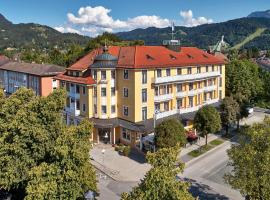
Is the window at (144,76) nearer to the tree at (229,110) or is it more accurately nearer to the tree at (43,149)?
the tree at (229,110)

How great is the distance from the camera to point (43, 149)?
83.5 feet

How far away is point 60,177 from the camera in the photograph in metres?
22.2

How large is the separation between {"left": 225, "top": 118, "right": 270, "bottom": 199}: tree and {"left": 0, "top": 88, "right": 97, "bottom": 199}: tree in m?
11.1

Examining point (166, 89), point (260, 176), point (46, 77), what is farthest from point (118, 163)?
point (46, 77)

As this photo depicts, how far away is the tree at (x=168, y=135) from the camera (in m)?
39.7

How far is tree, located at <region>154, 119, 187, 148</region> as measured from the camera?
130ft

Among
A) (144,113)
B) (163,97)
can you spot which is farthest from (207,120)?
(144,113)

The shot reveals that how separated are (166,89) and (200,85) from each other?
9.51m

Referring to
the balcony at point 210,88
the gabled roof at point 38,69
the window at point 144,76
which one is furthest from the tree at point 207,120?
the gabled roof at point 38,69

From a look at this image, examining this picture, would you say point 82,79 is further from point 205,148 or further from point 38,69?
point 38,69

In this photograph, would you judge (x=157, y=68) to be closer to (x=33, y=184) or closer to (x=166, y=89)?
(x=166, y=89)

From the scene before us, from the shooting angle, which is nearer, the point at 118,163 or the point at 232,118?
the point at 118,163

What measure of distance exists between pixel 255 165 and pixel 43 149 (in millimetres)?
15830

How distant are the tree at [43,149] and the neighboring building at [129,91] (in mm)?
21540
